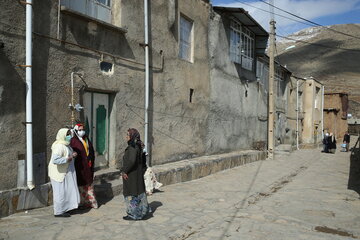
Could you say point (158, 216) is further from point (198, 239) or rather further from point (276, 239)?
point (276, 239)

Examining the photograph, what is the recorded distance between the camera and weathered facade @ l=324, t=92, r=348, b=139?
121ft

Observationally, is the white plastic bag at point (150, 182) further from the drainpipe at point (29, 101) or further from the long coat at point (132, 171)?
the drainpipe at point (29, 101)

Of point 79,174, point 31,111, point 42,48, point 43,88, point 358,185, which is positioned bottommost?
point 358,185

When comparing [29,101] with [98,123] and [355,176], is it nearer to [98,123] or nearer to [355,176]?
[98,123]

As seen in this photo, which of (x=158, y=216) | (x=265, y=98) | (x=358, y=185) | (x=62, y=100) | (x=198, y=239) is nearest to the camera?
(x=198, y=239)

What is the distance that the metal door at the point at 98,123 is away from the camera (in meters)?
Result: 7.98

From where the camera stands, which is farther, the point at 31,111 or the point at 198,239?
the point at 31,111

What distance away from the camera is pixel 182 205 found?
7.12m

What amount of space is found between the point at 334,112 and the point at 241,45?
24.9 metres

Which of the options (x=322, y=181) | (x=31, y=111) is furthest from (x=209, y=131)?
(x=31, y=111)

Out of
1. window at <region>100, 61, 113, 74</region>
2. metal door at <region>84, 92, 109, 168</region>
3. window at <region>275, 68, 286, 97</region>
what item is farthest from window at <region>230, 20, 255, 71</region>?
metal door at <region>84, 92, 109, 168</region>

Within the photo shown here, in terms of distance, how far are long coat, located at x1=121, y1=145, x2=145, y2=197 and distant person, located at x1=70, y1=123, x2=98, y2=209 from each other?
0.98m

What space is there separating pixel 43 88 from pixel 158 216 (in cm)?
314

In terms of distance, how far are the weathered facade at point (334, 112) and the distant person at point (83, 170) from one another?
111 feet
